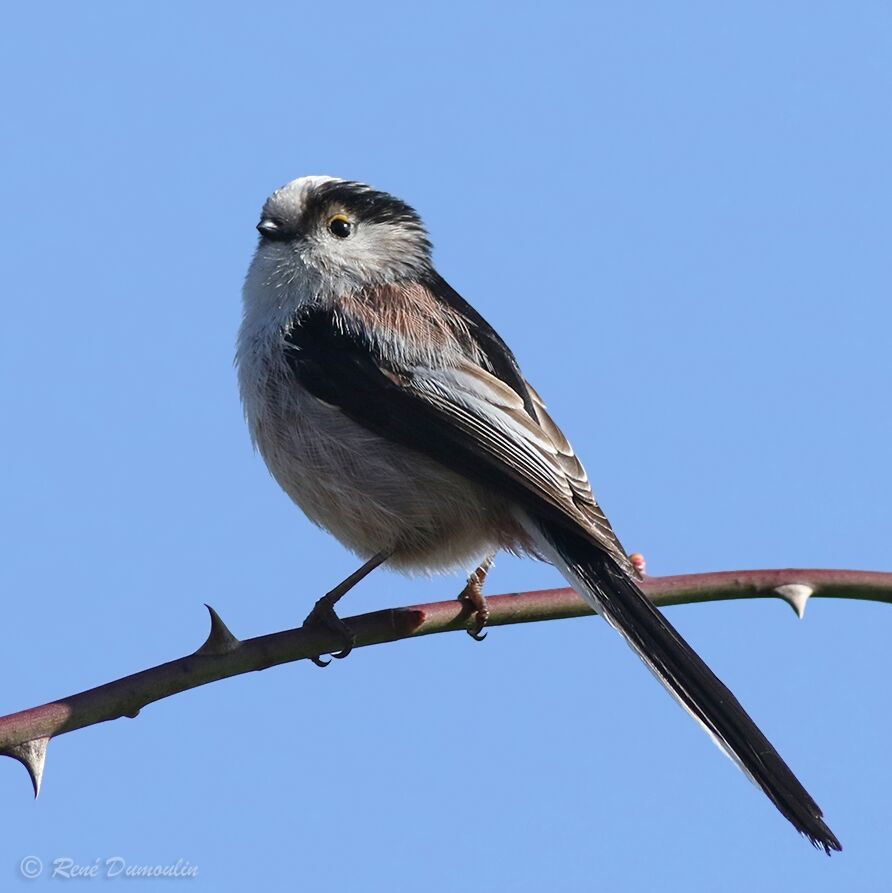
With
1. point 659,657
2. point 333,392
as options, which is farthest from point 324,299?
point 659,657

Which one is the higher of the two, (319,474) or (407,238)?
(407,238)

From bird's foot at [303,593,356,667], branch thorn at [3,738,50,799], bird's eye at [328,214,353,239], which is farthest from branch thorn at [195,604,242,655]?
bird's eye at [328,214,353,239]

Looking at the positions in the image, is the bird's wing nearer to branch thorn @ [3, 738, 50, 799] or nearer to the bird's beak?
the bird's beak

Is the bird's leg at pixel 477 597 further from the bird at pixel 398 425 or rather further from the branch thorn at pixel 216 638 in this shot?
the branch thorn at pixel 216 638

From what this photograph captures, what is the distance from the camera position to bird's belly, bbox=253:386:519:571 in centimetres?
466

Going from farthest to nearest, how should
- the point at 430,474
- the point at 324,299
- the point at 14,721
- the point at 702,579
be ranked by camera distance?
the point at 324,299 < the point at 430,474 < the point at 702,579 < the point at 14,721

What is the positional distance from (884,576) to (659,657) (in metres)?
0.75

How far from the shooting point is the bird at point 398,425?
4379 mm

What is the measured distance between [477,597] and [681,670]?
3.60 feet

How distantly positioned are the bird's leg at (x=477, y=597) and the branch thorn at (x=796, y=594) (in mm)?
1237

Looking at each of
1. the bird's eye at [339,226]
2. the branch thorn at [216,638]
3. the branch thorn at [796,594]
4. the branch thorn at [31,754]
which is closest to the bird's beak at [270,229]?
the bird's eye at [339,226]

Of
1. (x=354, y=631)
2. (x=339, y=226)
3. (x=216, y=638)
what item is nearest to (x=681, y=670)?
(x=354, y=631)

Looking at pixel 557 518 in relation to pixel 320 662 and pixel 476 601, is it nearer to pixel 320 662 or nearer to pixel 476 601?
pixel 476 601

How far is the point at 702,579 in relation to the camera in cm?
369
